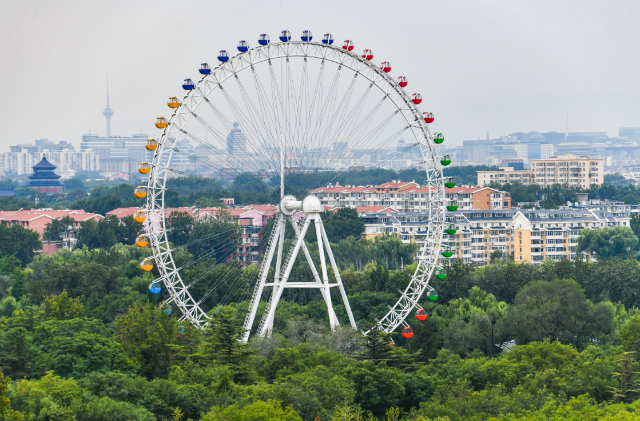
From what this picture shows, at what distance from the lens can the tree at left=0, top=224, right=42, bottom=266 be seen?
331 ft

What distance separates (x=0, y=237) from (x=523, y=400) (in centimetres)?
7356

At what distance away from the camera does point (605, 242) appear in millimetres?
106500

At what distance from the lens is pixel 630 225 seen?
4715 inches

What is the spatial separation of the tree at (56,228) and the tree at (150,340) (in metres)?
64.6

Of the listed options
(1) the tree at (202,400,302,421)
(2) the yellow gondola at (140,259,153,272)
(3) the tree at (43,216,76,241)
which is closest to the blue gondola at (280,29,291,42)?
(2) the yellow gondola at (140,259,153,272)

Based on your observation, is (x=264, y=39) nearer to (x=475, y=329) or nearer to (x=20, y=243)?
(x=475, y=329)

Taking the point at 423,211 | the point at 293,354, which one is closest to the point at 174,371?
the point at 293,354

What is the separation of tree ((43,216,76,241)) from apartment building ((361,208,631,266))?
33.2m

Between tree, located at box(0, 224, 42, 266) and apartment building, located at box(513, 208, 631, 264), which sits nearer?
tree, located at box(0, 224, 42, 266)

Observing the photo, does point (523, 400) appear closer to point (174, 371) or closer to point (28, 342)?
point (174, 371)

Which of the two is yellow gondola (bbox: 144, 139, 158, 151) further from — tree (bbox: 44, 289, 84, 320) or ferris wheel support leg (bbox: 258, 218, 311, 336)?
tree (bbox: 44, 289, 84, 320)

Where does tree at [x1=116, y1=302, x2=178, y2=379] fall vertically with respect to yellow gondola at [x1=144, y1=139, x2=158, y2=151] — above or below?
below

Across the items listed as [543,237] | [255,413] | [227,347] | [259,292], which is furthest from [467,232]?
[255,413]

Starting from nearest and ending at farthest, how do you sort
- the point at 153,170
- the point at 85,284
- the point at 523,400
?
the point at 523,400
the point at 153,170
the point at 85,284
